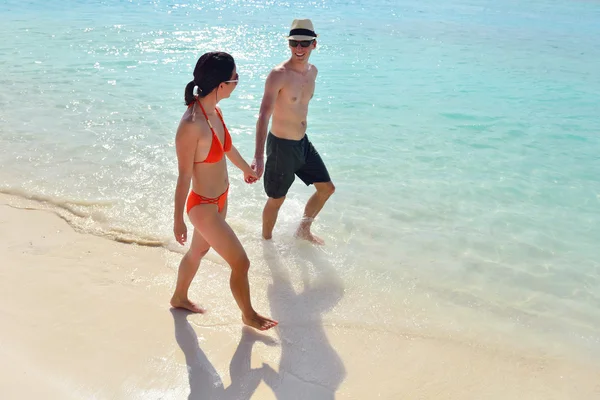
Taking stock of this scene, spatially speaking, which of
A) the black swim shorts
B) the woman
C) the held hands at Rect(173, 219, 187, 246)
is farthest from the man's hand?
the held hands at Rect(173, 219, 187, 246)

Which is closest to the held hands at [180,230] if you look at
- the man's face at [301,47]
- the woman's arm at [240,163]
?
the woman's arm at [240,163]

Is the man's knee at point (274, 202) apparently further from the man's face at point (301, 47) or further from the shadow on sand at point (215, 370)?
the shadow on sand at point (215, 370)

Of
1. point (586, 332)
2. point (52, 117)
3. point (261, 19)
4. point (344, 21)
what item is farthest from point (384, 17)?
point (586, 332)

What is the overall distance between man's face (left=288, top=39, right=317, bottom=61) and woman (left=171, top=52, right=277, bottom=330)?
118cm

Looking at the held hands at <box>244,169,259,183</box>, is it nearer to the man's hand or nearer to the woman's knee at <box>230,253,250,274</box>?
the man's hand

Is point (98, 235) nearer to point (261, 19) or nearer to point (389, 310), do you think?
point (389, 310)

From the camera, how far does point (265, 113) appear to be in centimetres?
421

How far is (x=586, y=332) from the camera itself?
3.95 meters

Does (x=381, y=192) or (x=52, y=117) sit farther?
(x=52, y=117)

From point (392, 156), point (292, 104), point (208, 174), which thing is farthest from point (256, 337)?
point (392, 156)

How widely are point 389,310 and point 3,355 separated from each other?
2541 mm

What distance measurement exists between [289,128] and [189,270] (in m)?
1.56

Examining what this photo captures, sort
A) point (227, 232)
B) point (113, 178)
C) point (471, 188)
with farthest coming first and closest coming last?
point (471, 188) → point (113, 178) → point (227, 232)

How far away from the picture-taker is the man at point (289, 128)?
13.9ft
